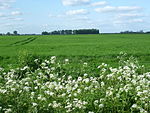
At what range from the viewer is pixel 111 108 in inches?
276

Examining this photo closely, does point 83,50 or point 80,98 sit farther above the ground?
point 80,98

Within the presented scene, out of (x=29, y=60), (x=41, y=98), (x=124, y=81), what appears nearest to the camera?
(x=41, y=98)

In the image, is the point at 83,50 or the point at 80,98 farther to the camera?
the point at 83,50

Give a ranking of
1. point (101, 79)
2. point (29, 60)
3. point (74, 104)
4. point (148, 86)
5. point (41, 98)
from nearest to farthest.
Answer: point (74, 104), point (41, 98), point (148, 86), point (101, 79), point (29, 60)

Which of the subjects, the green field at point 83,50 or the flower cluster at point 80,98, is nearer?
the flower cluster at point 80,98

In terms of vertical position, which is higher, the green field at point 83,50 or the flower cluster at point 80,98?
the flower cluster at point 80,98

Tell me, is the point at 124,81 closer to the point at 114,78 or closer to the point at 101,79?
the point at 114,78

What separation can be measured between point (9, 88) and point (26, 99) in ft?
2.66

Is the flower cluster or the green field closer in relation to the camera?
the flower cluster

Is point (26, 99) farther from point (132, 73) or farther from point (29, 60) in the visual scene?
point (29, 60)

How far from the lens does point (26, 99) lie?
7477mm

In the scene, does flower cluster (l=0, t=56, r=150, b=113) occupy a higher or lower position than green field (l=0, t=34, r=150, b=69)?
higher

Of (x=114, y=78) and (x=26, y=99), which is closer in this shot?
(x=26, y=99)

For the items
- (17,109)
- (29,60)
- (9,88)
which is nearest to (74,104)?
(17,109)
